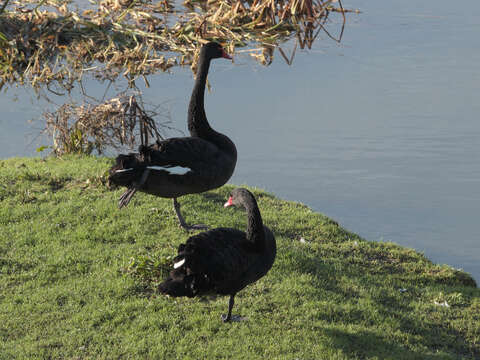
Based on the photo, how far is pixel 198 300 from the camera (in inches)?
268

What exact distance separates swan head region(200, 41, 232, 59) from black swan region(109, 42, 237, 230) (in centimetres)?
92

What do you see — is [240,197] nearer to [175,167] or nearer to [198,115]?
[175,167]

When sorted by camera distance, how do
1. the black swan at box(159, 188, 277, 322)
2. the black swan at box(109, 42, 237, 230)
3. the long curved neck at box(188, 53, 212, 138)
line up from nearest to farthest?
the black swan at box(159, 188, 277, 322) → the black swan at box(109, 42, 237, 230) → the long curved neck at box(188, 53, 212, 138)

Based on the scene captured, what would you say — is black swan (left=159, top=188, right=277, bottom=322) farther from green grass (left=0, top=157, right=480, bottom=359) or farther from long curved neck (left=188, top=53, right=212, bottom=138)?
long curved neck (left=188, top=53, right=212, bottom=138)

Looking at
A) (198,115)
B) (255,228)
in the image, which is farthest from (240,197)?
(198,115)

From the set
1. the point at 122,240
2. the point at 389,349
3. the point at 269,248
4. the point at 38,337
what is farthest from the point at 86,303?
the point at 389,349

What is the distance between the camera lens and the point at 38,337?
6.32 metres

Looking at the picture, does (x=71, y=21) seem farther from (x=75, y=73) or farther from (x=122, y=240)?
(x=122, y=240)

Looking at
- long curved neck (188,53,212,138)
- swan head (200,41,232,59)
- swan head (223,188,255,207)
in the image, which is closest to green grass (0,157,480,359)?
swan head (223,188,255,207)

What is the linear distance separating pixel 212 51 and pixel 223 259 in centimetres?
249

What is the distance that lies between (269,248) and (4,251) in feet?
14.7

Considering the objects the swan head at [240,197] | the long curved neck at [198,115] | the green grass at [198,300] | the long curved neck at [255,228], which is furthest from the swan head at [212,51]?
the green grass at [198,300]

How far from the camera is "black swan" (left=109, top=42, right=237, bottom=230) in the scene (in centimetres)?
564

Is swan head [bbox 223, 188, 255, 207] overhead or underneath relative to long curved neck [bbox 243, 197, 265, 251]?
overhead
